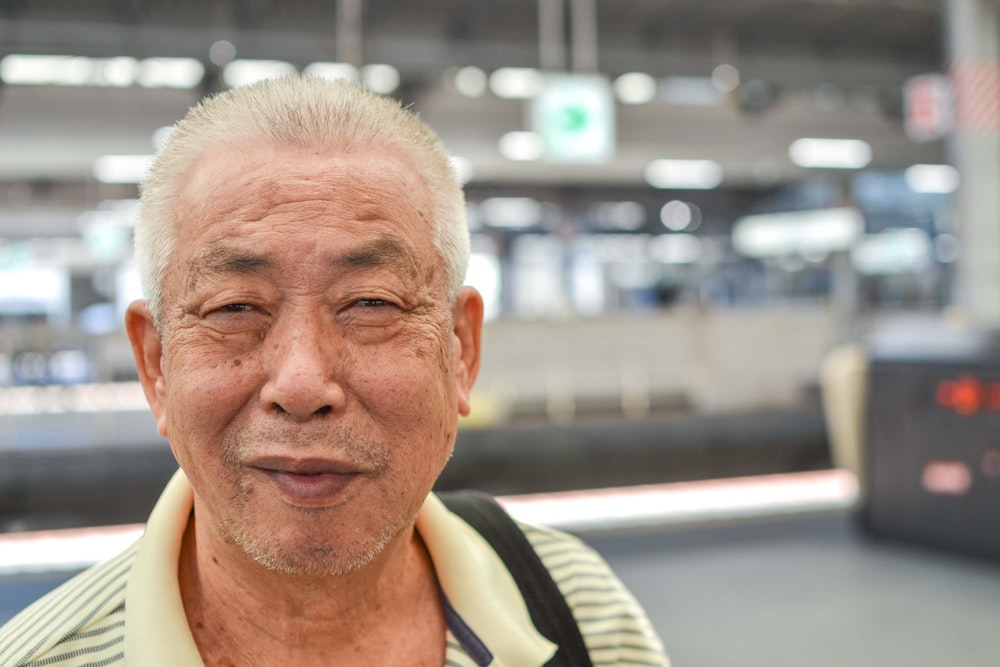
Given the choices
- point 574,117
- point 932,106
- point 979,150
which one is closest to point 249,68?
point 574,117

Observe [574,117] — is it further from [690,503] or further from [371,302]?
[371,302]

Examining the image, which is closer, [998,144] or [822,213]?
[998,144]

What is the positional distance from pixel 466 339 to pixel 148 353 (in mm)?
335

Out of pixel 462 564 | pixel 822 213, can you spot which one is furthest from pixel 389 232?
pixel 822 213

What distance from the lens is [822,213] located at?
61.0 ft

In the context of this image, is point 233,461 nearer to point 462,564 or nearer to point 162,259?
point 162,259

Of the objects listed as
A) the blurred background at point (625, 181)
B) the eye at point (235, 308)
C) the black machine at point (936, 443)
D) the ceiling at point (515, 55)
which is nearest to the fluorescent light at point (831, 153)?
the blurred background at point (625, 181)

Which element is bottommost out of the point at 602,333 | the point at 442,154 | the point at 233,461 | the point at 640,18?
the point at 602,333

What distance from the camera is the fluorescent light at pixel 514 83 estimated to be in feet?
39.7

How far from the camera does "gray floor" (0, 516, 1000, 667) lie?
5.78ft

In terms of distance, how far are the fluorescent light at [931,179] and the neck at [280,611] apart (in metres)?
17.8

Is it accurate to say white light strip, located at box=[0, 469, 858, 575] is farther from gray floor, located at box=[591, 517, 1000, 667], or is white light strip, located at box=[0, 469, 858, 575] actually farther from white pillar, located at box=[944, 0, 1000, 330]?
white pillar, located at box=[944, 0, 1000, 330]

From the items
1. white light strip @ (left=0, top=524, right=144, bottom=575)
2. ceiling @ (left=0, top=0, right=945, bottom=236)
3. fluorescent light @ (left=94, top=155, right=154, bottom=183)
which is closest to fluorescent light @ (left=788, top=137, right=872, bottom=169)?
ceiling @ (left=0, top=0, right=945, bottom=236)

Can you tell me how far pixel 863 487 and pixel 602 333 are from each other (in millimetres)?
7332
